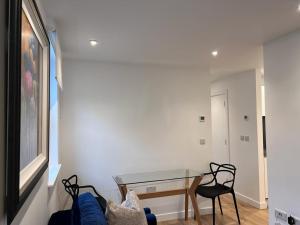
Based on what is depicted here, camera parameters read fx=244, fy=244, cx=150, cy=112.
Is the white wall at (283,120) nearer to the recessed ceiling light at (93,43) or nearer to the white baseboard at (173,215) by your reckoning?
the white baseboard at (173,215)

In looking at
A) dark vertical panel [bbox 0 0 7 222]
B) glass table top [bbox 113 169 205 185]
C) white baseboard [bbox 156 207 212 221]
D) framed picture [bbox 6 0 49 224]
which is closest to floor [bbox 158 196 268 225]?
white baseboard [bbox 156 207 212 221]

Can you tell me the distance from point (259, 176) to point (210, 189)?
1114mm

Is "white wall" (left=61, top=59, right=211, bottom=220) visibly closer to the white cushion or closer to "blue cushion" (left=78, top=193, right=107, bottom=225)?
"blue cushion" (left=78, top=193, right=107, bottom=225)

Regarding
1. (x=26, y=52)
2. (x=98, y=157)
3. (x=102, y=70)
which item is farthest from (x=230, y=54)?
(x=26, y=52)

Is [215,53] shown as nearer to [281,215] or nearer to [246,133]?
[246,133]

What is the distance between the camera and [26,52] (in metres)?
1.16

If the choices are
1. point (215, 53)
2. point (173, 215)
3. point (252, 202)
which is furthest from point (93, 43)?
point (252, 202)

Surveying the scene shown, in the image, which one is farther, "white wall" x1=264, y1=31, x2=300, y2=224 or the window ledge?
"white wall" x1=264, y1=31, x2=300, y2=224

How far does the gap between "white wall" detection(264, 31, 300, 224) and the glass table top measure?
108cm

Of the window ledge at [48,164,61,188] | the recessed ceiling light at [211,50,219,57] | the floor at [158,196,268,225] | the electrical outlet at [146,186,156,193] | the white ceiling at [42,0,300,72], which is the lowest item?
the floor at [158,196,268,225]

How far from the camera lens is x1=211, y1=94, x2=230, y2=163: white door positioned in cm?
505

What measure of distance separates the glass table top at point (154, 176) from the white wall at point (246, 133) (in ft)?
4.06

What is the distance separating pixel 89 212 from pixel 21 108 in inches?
42.8

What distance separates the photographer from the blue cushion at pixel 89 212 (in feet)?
5.49
